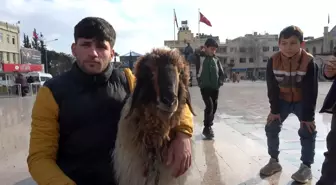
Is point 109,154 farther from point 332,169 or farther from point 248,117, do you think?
point 248,117

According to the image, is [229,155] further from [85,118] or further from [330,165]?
[85,118]

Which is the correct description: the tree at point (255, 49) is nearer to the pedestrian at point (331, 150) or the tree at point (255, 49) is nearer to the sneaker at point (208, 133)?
the sneaker at point (208, 133)

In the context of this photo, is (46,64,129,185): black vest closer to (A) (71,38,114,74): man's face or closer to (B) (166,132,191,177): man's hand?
(A) (71,38,114,74): man's face

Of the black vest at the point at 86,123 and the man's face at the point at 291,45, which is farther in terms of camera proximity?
the man's face at the point at 291,45

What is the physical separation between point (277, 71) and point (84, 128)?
106 inches

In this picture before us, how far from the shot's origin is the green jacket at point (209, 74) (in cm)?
599

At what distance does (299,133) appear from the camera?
3.66 meters

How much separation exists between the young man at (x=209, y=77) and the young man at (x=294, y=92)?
2.10 m

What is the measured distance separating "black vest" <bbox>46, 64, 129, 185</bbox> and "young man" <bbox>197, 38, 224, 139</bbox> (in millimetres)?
4184

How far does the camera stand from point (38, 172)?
5.51 ft

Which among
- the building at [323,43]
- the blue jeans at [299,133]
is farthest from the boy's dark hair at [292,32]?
the building at [323,43]

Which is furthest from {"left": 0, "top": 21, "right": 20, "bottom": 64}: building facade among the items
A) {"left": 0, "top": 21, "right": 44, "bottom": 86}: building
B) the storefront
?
the storefront

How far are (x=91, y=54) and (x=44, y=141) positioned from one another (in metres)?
0.55

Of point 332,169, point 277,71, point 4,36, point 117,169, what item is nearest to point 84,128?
point 117,169
